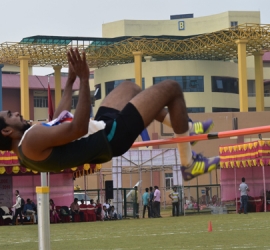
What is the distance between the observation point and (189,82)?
51438mm

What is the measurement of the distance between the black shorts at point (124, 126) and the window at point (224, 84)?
4625 centimetres

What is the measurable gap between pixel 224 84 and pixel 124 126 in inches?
1872

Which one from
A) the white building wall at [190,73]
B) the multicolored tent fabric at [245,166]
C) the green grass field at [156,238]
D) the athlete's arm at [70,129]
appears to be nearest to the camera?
the athlete's arm at [70,129]

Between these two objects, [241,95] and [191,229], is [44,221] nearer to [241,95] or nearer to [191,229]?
[191,229]

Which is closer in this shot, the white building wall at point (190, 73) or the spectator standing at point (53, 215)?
the spectator standing at point (53, 215)

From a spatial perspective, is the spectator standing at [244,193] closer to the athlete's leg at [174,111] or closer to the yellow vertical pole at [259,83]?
the athlete's leg at [174,111]

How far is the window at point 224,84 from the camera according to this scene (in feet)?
172

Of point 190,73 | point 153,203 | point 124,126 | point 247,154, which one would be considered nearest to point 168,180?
point 190,73

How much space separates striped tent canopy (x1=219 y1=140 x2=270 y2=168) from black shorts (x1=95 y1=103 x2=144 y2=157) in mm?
17728

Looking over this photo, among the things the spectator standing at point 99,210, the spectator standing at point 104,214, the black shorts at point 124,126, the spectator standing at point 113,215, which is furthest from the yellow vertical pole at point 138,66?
the black shorts at point 124,126

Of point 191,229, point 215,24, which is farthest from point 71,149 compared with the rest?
point 215,24

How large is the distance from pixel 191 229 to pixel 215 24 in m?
40.8

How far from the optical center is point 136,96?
6.11 metres

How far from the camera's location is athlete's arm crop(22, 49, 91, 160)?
5700 millimetres
